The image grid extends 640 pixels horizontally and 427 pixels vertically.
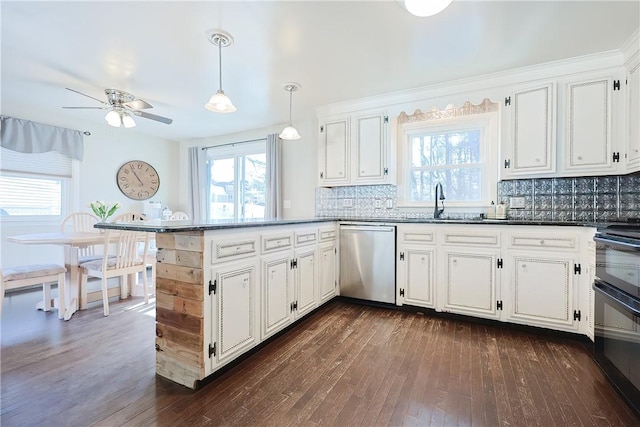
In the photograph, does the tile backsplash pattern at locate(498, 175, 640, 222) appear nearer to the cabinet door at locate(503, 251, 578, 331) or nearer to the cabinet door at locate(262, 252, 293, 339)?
the cabinet door at locate(503, 251, 578, 331)

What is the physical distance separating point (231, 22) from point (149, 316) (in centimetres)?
269

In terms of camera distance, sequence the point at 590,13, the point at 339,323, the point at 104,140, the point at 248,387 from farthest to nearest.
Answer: the point at 104,140 → the point at 339,323 → the point at 590,13 → the point at 248,387

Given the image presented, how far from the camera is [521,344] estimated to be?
2.20 m

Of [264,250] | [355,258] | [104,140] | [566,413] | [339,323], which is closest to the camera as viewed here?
[566,413]

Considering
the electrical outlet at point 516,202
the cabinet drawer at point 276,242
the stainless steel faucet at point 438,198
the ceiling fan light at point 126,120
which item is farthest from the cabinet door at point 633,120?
the ceiling fan light at point 126,120

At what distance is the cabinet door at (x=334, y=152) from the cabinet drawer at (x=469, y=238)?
1.36 meters

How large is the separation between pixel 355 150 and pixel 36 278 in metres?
3.45

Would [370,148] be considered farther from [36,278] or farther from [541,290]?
[36,278]

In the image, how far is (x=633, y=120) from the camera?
2.18m

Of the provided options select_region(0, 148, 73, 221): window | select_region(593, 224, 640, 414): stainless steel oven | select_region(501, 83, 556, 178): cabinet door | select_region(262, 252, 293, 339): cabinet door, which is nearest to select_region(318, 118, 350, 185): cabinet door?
select_region(262, 252, 293, 339): cabinet door

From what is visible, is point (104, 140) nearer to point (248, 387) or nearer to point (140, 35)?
point (140, 35)

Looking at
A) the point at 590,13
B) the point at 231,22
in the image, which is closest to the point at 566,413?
the point at 590,13

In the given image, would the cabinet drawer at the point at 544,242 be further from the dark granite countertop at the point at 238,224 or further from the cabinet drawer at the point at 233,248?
the cabinet drawer at the point at 233,248

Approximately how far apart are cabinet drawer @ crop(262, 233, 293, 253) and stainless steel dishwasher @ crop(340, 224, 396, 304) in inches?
37.9
